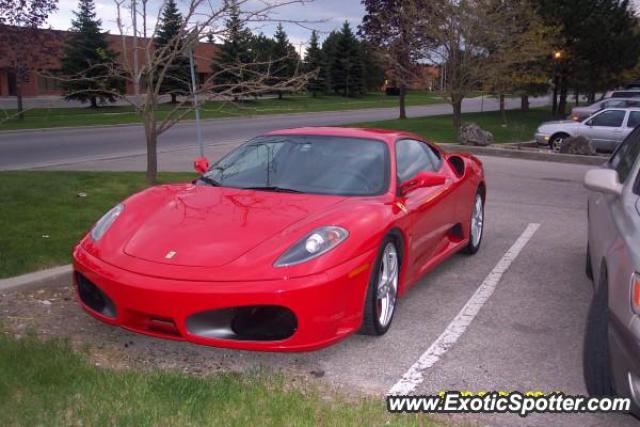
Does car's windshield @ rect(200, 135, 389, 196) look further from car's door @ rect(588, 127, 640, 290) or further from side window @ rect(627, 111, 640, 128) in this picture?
side window @ rect(627, 111, 640, 128)

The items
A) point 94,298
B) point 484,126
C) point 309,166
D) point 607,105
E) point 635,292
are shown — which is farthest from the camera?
point 484,126

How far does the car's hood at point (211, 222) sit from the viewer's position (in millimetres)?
4012

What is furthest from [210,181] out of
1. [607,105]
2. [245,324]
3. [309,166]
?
[607,105]

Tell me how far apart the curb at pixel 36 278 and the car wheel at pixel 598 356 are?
13.4 ft

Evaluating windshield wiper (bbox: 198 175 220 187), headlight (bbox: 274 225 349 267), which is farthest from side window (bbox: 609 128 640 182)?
windshield wiper (bbox: 198 175 220 187)

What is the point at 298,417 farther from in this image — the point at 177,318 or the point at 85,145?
the point at 85,145

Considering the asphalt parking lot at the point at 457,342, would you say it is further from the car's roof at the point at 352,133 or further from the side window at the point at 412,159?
the car's roof at the point at 352,133

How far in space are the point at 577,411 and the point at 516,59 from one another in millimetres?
22102

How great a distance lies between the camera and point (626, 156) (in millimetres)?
4961

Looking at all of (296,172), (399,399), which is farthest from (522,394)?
(296,172)

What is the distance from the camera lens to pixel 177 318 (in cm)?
375

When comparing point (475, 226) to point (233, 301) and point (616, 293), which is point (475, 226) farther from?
point (233, 301)

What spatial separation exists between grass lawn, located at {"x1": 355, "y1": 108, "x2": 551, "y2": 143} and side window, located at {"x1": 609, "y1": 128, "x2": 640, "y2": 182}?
1507cm

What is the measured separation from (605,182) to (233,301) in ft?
7.75
